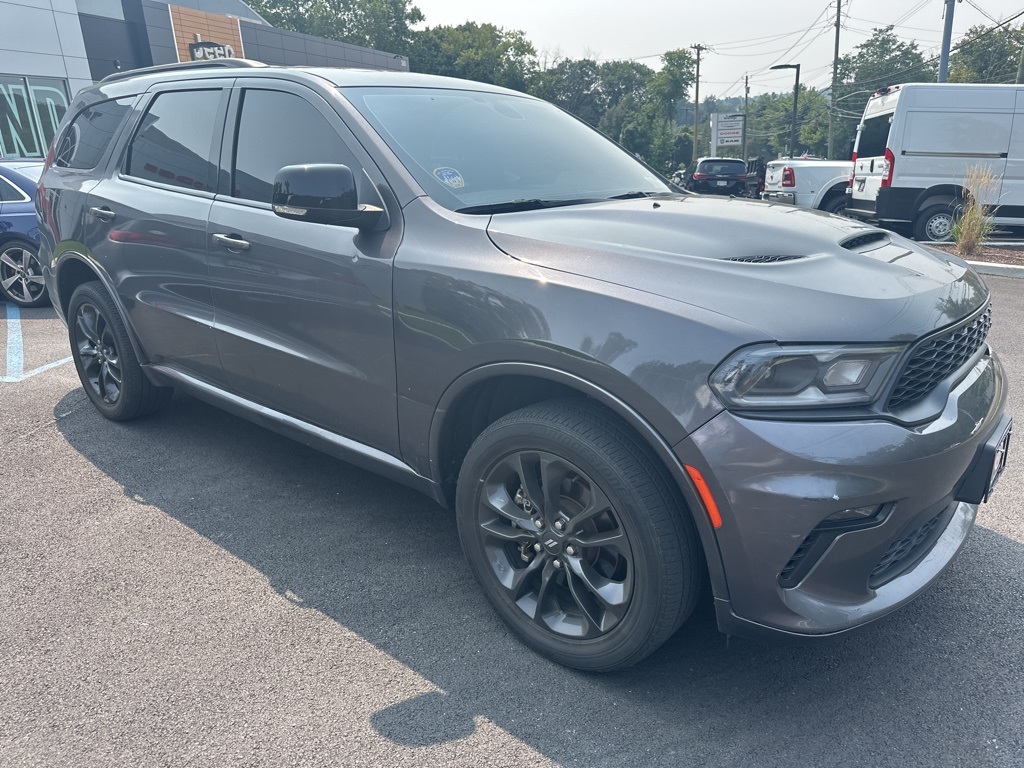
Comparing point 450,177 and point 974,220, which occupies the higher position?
point 450,177

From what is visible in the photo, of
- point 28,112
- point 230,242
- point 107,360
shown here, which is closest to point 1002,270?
point 230,242

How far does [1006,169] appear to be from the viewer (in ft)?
37.6

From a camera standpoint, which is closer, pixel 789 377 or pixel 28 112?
pixel 789 377

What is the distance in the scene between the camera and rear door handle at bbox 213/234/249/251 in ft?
10.1

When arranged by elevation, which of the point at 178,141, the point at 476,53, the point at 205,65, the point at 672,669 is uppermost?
the point at 476,53

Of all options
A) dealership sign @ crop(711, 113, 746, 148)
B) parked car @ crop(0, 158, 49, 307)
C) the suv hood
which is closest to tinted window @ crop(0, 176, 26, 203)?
parked car @ crop(0, 158, 49, 307)

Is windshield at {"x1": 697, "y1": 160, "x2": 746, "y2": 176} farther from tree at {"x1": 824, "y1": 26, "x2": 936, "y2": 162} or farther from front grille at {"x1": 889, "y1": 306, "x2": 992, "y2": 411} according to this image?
tree at {"x1": 824, "y1": 26, "x2": 936, "y2": 162}

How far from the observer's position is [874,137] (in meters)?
12.5

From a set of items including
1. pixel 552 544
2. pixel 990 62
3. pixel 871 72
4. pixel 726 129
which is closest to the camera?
pixel 552 544

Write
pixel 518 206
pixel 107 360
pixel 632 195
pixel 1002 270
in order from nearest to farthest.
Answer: pixel 518 206, pixel 632 195, pixel 107 360, pixel 1002 270

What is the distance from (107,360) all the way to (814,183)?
13812 millimetres

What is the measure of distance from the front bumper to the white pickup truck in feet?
45.0

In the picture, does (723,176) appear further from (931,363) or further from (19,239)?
(931,363)

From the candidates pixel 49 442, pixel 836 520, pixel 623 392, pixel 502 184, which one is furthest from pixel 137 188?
pixel 836 520
